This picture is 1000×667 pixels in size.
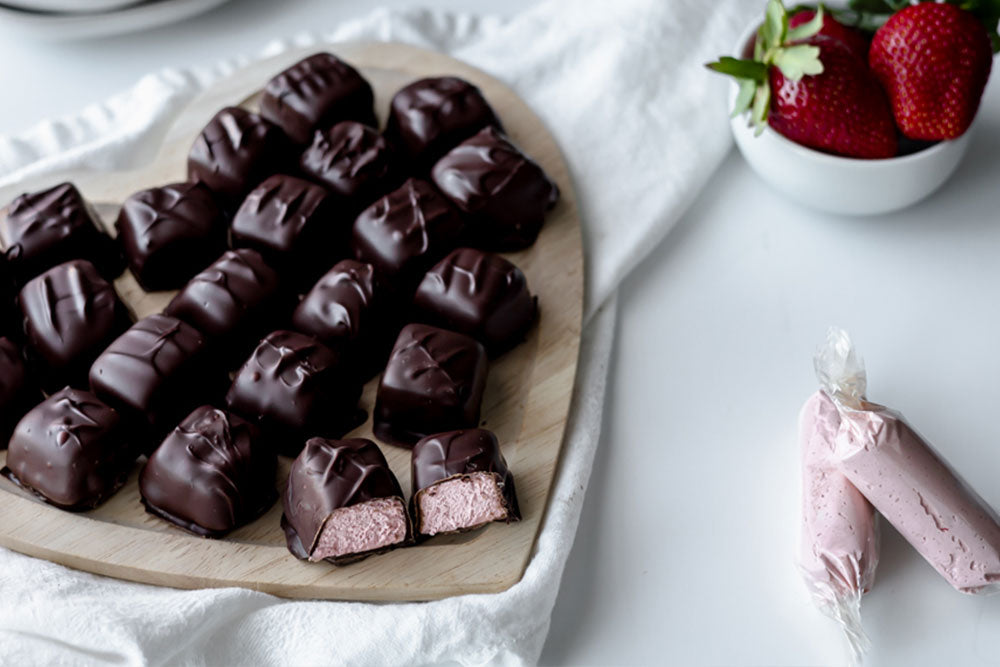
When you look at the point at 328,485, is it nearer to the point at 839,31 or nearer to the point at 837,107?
the point at 837,107

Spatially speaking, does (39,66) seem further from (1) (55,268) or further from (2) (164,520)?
(2) (164,520)

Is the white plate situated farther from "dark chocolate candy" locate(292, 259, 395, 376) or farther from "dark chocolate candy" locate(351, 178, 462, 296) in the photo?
"dark chocolate candy" locate(292, 259, 395, 376)

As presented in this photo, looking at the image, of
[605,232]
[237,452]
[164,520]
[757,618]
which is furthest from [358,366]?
[757,618]

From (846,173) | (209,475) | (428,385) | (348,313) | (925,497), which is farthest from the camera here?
(846,173)

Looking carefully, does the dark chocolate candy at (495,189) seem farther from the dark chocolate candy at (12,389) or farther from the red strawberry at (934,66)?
the dark chocolate candy at (12,389)

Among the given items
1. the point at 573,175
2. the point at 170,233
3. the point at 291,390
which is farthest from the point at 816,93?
the point at 170,233

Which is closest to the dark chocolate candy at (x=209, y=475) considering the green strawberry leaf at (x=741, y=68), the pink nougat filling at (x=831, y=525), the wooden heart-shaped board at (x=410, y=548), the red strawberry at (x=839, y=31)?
the wooden heart-shaped board at (x=410, y=548)

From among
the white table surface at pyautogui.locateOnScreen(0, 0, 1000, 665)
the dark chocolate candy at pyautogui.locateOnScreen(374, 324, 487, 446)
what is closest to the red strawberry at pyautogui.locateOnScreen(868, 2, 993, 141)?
the white table surface at pyautogui.locateOnScreen(0, 0, 1000, 665)
